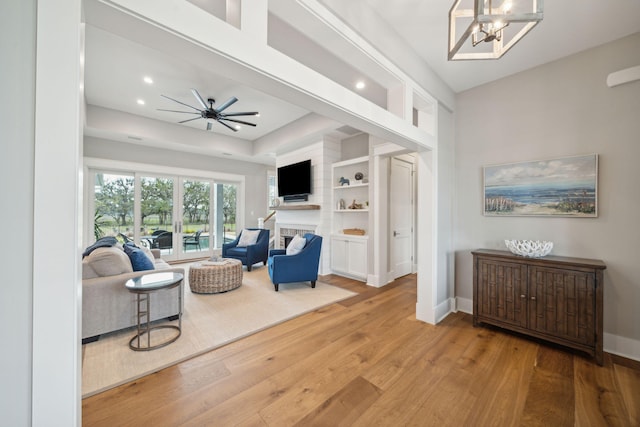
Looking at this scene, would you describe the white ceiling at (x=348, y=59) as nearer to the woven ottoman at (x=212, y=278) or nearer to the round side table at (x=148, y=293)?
the round side table at (x=148, y=293)

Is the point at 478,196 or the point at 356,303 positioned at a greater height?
the point at 478,196

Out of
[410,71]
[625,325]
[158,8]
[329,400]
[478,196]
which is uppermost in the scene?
[410,71]

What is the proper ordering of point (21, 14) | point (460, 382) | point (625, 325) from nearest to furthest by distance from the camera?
point (21, 14)
point (460, 382)
point (625, 325)

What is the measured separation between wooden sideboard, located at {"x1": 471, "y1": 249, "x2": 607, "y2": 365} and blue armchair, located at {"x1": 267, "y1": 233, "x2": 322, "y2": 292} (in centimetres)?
228

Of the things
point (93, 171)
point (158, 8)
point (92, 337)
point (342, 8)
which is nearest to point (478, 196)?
point (342, 8)

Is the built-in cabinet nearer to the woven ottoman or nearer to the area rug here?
the area rug

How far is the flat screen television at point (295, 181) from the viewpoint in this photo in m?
5.27

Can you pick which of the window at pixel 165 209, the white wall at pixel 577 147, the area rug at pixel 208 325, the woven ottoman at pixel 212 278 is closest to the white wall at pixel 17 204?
the area rug at pixel 208 325

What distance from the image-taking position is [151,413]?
1.58 meters

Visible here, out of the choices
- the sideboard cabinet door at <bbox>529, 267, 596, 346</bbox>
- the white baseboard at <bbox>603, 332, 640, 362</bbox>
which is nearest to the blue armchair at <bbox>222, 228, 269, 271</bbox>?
the sideboard cabinet door at <bbox>529, 267, 596, 346</bbox>

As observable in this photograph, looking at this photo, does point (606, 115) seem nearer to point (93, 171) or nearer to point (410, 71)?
point (410, 71)

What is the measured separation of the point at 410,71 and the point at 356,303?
2929 mm

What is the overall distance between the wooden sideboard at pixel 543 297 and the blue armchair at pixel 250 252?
4.03 metres

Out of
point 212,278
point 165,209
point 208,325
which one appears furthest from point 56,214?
point 165,209
